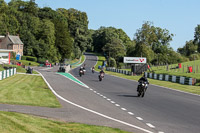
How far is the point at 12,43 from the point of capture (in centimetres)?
10506

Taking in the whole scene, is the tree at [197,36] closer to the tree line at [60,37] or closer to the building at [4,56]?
the tree line at [60,37]

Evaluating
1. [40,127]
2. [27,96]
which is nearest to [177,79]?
[27,96]

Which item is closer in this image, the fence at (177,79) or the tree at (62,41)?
the fence at (177,79)

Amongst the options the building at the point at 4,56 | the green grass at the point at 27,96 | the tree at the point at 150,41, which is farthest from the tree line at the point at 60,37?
the green grass at the point at 27,96

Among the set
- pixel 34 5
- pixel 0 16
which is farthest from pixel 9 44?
pixel 34 5

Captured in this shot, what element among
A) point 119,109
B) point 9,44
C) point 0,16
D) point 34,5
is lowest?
point 119,109

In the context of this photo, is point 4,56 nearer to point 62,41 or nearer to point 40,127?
point 62,41

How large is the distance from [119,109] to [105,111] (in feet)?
3.68

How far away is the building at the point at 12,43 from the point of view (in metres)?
105

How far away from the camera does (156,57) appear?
12925cm

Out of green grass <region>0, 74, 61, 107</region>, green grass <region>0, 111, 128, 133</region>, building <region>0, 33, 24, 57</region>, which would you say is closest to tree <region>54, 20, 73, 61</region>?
building <region>0, 33, 24, 57</region>

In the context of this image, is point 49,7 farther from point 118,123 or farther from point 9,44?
point 118,123

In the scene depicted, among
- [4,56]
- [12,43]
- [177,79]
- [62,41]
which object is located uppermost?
[62,41]

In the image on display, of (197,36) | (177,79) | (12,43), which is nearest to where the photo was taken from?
(177,79)
